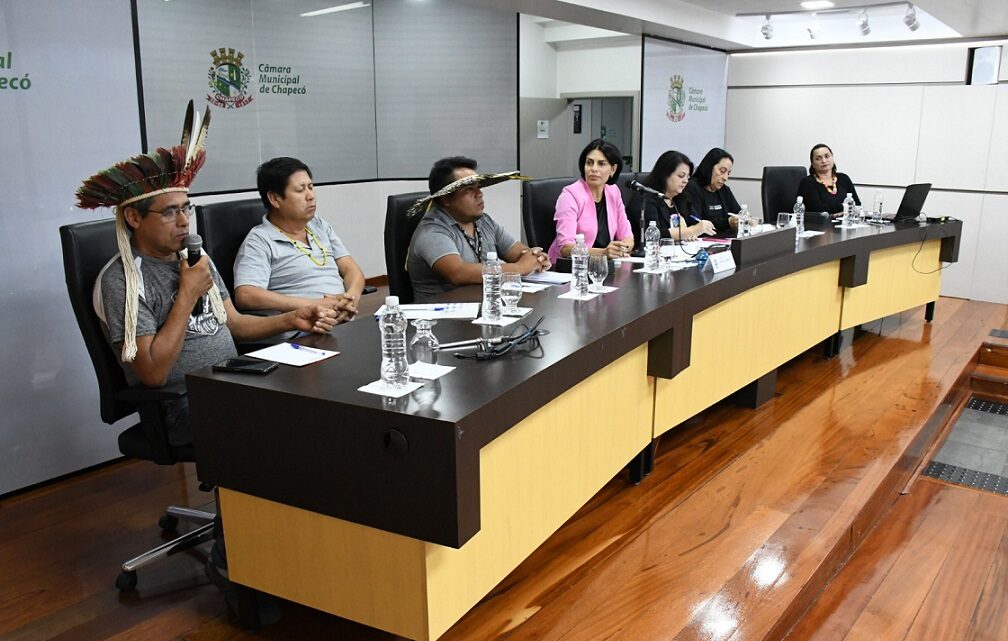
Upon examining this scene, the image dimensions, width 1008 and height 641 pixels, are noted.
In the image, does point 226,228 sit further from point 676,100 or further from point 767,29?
point 767,29

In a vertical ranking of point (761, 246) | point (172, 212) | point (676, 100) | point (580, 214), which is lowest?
point (761, 246)

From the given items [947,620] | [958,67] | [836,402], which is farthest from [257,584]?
[958,67]

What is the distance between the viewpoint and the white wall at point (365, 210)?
227 inches

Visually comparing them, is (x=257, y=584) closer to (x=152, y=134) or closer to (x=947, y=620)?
(x=947, y=620)

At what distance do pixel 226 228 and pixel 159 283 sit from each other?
1.64ft

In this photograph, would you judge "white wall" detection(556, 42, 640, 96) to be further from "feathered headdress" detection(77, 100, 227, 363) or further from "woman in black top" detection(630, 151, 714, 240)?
"feathered headdress" detection(77, 100, 227, 363)

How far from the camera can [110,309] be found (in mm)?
2059

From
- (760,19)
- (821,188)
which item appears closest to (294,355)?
(821,188)

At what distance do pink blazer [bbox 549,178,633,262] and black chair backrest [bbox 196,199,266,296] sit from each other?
53.6 inches

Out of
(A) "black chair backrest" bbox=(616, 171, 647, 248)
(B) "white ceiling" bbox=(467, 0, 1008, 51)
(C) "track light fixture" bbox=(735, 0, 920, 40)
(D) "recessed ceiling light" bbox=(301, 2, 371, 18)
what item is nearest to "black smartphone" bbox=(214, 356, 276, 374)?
(A) "black chair backrest" bbox=(616, 171, 647, 248)

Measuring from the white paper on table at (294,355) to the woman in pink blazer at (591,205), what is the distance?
1.71 m

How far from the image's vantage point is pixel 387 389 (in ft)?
5.57

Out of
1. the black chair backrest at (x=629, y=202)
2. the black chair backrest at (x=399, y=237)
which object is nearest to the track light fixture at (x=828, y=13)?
the black chair backrest at (x=629, y=202)

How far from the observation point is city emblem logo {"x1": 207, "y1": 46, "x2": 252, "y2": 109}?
4.79m
